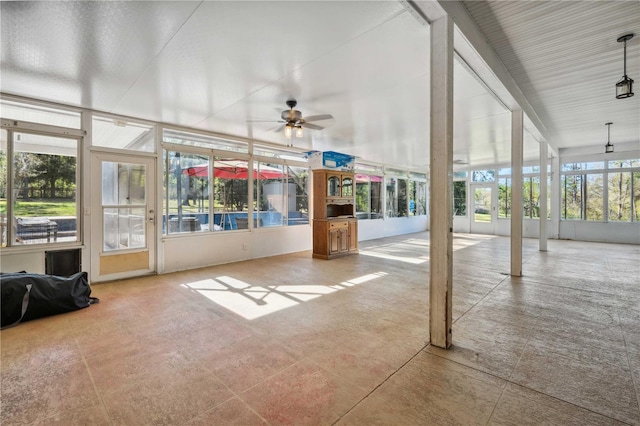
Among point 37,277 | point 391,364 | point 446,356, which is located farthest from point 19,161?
point 446,356

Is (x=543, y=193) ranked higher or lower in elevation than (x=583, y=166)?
lower

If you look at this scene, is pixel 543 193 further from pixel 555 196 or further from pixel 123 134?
pixel 123 134

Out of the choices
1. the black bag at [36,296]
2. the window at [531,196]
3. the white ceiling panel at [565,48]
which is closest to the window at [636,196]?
the window at [531,196]

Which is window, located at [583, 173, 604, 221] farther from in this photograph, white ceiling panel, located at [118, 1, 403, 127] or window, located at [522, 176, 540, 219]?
white ceiling panel, located at [118, 1, 403, 127]

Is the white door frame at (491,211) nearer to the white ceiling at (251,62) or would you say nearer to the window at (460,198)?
the window at (460,198)

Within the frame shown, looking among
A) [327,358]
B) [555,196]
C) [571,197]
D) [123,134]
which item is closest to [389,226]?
[555,196]

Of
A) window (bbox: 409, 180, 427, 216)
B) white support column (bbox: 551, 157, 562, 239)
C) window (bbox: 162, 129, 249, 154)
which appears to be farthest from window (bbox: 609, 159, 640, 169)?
window (bbox: 162, 129, 249, 154)

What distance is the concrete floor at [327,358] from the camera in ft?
5.86

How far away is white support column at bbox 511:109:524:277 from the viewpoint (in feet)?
15.4

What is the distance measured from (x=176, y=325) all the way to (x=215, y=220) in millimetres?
3332

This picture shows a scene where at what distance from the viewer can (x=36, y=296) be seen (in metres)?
3.26

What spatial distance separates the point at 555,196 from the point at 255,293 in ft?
34.9

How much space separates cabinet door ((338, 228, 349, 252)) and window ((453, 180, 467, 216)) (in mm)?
7333

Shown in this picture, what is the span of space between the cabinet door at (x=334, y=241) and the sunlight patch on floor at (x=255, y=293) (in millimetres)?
1858
